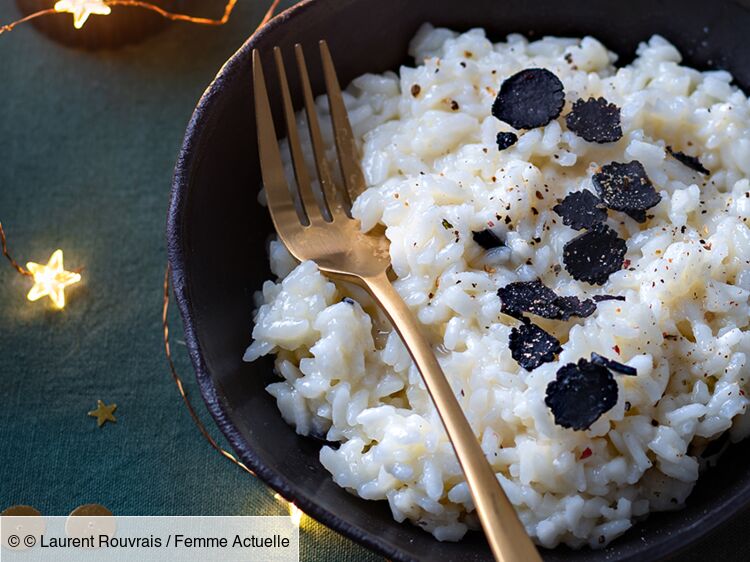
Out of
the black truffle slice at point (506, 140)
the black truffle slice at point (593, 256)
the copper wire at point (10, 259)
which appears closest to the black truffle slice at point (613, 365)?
the black truffle slice at point (593, 256)

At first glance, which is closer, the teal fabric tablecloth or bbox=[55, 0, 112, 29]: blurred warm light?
the teal fabric tablecloth

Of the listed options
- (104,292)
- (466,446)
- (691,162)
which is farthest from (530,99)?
(104,292)

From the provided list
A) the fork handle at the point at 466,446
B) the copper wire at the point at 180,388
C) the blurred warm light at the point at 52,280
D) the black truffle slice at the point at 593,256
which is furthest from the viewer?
the blurred warm light at the point at 52,280

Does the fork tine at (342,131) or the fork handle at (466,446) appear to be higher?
the fork tine at (342,131)

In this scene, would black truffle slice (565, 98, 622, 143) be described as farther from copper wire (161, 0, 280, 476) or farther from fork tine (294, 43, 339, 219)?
copper wire (161, 0, 280, 476)

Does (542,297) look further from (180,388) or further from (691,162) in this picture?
(180,388)

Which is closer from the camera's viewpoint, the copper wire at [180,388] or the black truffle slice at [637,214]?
the black truffle slice at [637,214]

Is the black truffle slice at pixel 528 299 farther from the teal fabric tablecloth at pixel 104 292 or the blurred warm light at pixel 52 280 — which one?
the blurred warm light at pixel 52 280

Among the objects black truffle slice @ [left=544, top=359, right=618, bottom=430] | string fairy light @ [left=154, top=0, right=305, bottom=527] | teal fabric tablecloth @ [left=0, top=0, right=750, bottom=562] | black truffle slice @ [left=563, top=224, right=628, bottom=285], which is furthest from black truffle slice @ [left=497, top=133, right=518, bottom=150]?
teal fabric tablecloth @ [left=0, top=0, right=750, bottom=562]

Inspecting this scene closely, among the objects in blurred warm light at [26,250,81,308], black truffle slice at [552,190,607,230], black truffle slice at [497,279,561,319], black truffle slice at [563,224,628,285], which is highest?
black truffle slice at [552,190,607,230]
